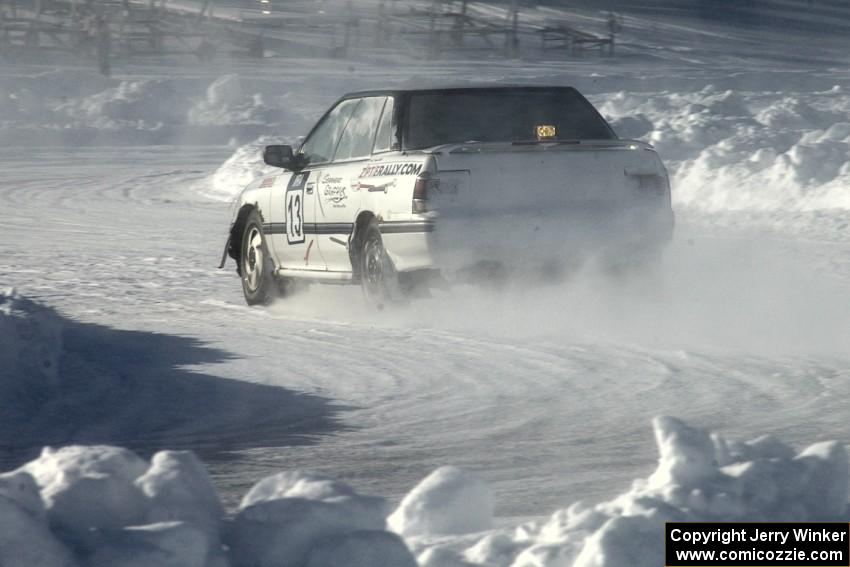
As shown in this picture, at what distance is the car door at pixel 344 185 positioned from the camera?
10.4 metres

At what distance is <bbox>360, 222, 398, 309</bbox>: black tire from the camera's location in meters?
10.0

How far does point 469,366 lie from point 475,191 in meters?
1.42

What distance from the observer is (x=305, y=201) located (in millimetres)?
11062

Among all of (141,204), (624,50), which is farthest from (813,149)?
(624,50)

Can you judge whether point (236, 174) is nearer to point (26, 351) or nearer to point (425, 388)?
point (26, 351)

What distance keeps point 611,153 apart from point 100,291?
4.61m

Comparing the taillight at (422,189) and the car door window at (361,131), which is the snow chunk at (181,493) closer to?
the taillight at (422,189)

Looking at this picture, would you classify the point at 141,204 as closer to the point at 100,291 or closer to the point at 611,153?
the point at 100,291

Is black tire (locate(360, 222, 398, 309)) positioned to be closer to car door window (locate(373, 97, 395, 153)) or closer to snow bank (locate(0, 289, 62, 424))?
car door window (locate(373, 97, 395, 153))

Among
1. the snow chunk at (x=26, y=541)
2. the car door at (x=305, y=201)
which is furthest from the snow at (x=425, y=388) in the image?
the car door at (x=305, y=201)

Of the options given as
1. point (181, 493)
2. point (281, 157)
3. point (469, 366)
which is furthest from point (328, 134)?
point (181, 493)

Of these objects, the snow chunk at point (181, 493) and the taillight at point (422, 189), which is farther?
the taillight at point (422, 189)

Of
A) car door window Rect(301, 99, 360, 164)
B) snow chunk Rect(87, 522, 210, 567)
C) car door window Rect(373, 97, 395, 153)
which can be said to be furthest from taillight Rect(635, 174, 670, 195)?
snow chunk Rect(87, 522, 210, 567)

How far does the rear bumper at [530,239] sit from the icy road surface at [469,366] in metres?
0.31
